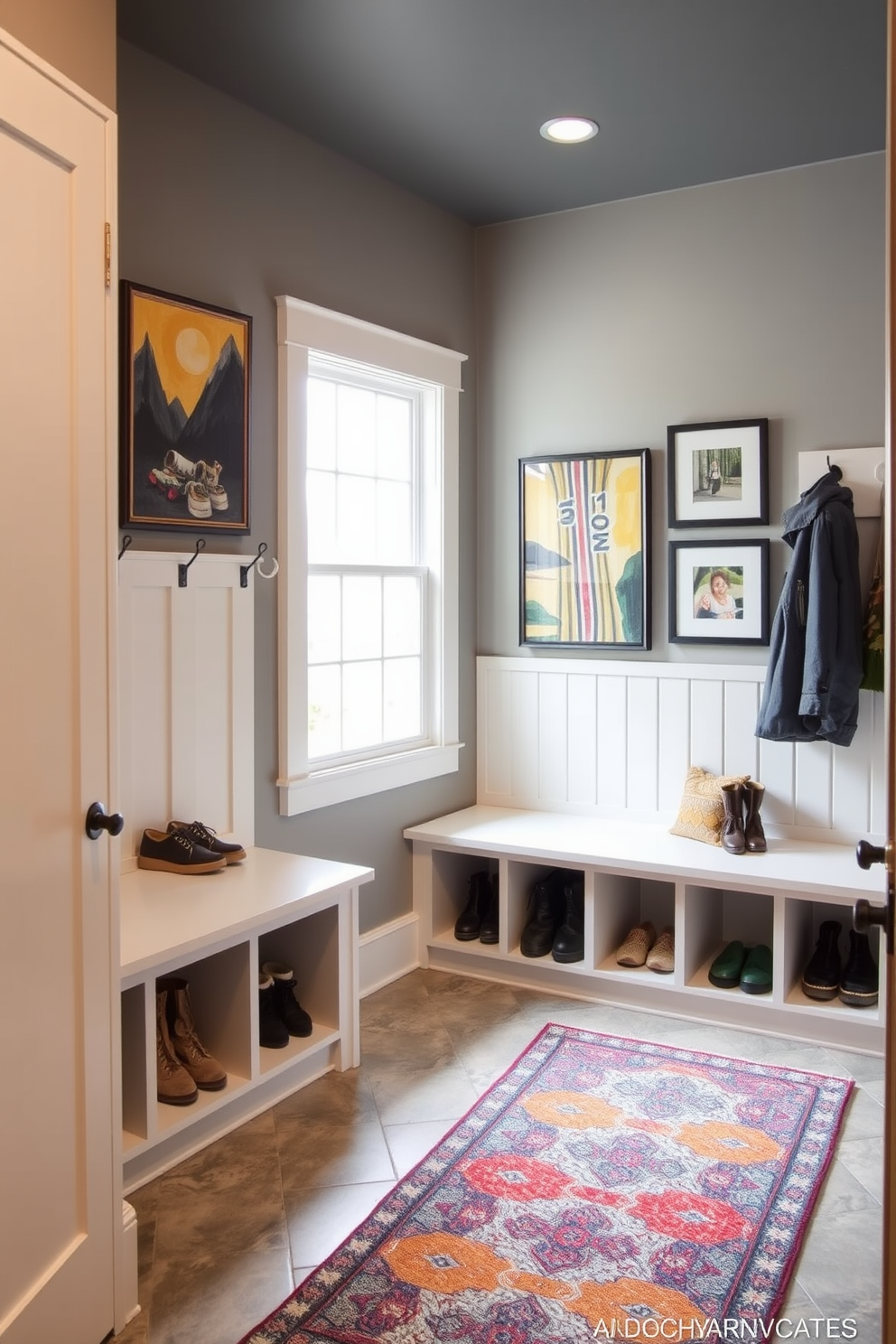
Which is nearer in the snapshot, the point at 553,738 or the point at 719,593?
the point at 719,593

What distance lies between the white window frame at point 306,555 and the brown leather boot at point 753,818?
111cm

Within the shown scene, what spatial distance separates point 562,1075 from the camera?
289 centimetres

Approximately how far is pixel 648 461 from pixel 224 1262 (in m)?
2.81

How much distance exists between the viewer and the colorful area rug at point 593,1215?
191 centimetres

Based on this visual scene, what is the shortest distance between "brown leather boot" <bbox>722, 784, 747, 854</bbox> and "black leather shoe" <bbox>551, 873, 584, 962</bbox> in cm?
53

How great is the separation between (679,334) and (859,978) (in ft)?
7.26

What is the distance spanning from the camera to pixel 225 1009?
8.52 feet

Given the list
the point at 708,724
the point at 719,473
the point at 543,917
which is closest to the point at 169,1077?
the point at 543,917

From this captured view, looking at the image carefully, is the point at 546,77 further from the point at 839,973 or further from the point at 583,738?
the point at 839,973

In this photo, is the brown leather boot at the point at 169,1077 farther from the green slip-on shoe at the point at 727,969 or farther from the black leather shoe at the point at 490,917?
the green slip-on shoe at the point at 727,969

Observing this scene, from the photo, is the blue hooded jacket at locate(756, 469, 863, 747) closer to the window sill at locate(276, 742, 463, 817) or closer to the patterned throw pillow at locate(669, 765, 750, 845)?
the patterned throw pillow at locate(669, 765, 750, 845)

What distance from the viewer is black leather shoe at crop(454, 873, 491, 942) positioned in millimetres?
3727

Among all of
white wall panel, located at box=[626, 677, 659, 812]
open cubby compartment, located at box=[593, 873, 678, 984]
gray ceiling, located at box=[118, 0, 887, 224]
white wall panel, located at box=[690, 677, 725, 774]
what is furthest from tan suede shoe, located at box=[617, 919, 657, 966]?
gray ceiling, located at box=[118, 0, 887, 224]

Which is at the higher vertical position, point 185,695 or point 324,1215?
point 185,695
